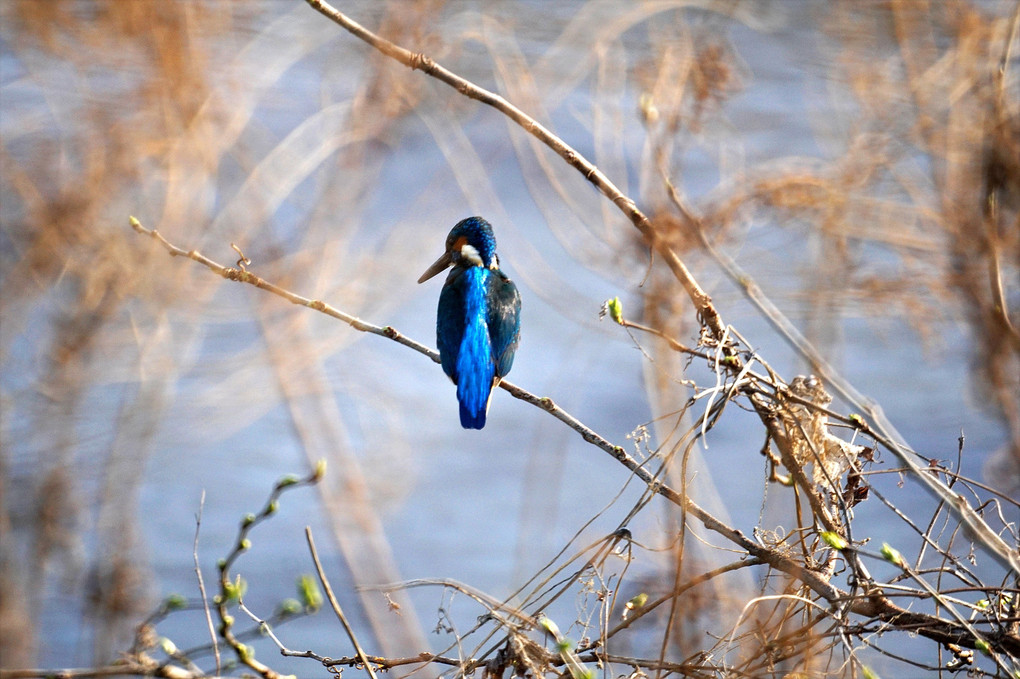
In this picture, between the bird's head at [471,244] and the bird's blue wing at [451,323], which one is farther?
the bird's head at [471,244]

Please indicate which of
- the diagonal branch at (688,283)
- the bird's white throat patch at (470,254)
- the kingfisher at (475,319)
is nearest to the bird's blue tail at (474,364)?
the kingfisher at (475,319)

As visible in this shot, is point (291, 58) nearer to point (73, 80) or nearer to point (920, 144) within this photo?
point (73, 80)

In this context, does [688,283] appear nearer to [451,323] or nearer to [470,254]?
[451,323]

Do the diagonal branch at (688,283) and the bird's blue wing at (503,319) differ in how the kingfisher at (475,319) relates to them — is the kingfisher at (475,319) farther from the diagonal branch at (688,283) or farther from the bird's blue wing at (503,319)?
the diagonal branch at (688,283)

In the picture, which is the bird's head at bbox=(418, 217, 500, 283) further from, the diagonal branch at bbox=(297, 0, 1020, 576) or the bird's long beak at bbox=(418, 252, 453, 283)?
the diagonal branch at bbox=(297, 0, 1020, 576)

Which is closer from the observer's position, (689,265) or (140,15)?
(689,265)

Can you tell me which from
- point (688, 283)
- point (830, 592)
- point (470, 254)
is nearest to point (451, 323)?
point (470, 254)

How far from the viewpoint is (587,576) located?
3.93 feet

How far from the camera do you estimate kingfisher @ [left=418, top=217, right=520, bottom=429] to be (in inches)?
72.9

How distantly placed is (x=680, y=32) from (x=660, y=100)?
30 cm

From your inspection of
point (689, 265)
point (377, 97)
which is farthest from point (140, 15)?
point (689, 265)

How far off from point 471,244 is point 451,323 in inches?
10.3

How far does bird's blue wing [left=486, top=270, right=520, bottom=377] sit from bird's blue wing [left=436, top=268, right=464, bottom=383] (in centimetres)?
7

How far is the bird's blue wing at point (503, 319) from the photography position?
1.96 meters
